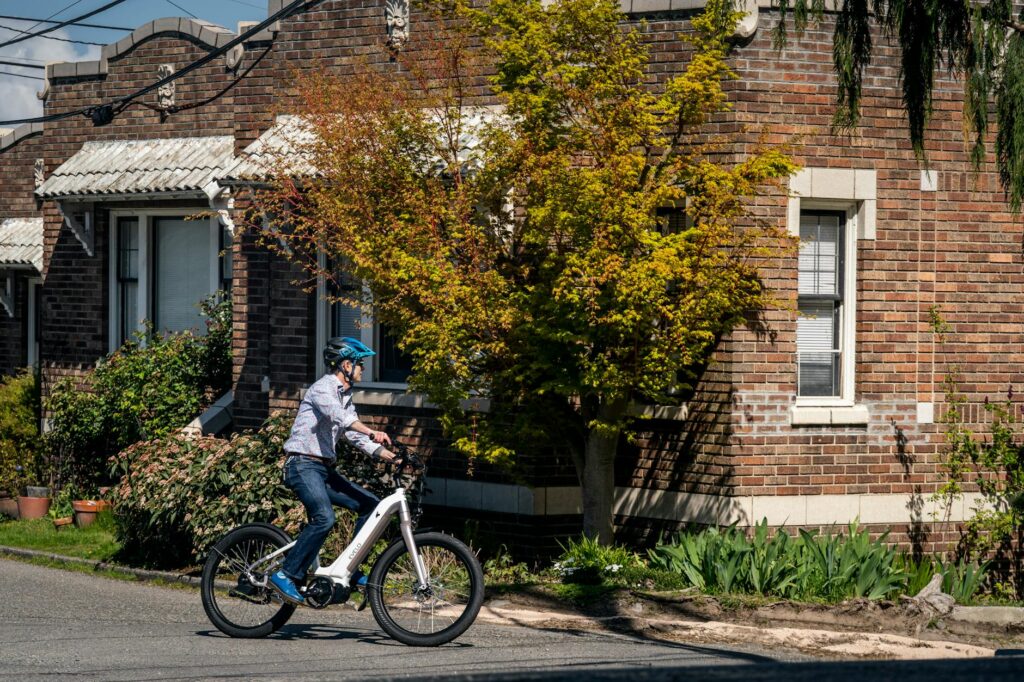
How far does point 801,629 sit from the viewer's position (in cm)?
1008

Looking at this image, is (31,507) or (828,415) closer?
(828,415)

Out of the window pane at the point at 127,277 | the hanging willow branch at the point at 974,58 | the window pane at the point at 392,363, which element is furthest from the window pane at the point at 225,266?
the hanging willow branch at the point at 974,58

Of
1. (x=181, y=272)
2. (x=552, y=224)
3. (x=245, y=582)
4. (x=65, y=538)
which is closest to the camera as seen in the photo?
(x=245, y=582)

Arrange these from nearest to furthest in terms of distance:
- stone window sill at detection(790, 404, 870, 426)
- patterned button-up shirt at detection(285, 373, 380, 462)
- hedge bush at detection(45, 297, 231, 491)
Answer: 1. patterned button-up shirt at detection(285, 373, 380, 462)
2. stone window sill at detection(790, 404, 870, 426)
3. hedge bush at detection(45, 297, 231, 491)

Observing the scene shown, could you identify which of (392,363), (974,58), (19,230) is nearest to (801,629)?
(974,58)

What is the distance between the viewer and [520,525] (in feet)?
43.4

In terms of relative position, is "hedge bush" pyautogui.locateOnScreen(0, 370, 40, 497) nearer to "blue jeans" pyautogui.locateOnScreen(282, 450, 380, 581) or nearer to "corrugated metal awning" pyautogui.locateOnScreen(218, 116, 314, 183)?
"corrugated metal awning" pyautogui.locateOnScreen(218, 116, 314, 183)

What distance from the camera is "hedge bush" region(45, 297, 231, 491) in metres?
16.2

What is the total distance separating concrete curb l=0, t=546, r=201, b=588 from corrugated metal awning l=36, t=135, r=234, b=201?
441cm

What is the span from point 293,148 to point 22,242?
26.3 feet

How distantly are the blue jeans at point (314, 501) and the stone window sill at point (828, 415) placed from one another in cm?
442

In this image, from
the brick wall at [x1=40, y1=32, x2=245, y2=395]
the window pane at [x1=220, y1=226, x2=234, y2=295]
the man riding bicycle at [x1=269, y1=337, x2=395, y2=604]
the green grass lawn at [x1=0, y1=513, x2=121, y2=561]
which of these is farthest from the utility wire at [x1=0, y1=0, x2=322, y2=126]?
the man riding bicycle at [x1=269, y1=337, x2=395, y2=604]

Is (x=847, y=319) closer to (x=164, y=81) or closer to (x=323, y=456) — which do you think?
(x=323, y=456)

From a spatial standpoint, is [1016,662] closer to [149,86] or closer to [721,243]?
[721,243]
